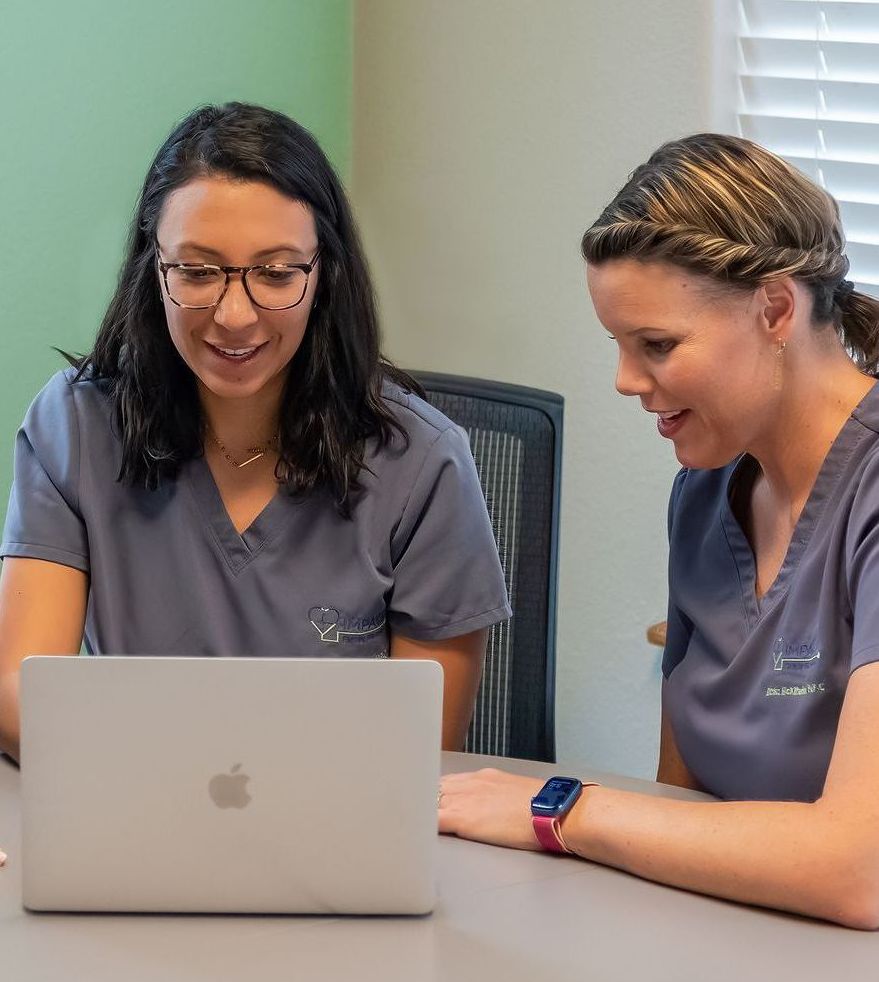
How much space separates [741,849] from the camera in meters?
1.14

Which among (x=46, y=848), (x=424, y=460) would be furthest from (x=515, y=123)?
(x=46, y=848)

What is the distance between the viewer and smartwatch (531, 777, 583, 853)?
1246mm

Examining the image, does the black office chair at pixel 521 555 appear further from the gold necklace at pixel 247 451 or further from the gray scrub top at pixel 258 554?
the gold necklace at pixel 247 451

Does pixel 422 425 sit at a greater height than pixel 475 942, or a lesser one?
greater

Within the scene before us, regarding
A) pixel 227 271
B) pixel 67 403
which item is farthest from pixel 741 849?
pixel 67 403

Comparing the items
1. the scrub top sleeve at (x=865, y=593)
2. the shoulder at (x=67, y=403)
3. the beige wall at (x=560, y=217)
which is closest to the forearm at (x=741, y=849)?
the scrub top sleeve at (x=865, y=593)

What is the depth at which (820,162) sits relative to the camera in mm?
2178

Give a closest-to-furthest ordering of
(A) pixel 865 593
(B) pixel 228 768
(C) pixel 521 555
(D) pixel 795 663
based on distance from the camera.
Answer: (B) pixel 228 768
(A) pixel 865 593
(D) pixel 795 663
(C) pixel 521 555

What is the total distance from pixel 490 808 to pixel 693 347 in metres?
0.47

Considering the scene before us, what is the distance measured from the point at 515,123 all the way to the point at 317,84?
0.42 m

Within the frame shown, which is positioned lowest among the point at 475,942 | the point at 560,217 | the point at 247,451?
the point at 475,942

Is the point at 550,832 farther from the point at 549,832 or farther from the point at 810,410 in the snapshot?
the point at 810,410

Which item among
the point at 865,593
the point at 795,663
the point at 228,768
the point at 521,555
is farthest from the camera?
the point at 521,555

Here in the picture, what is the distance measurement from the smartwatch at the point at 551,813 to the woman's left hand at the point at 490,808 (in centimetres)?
2
